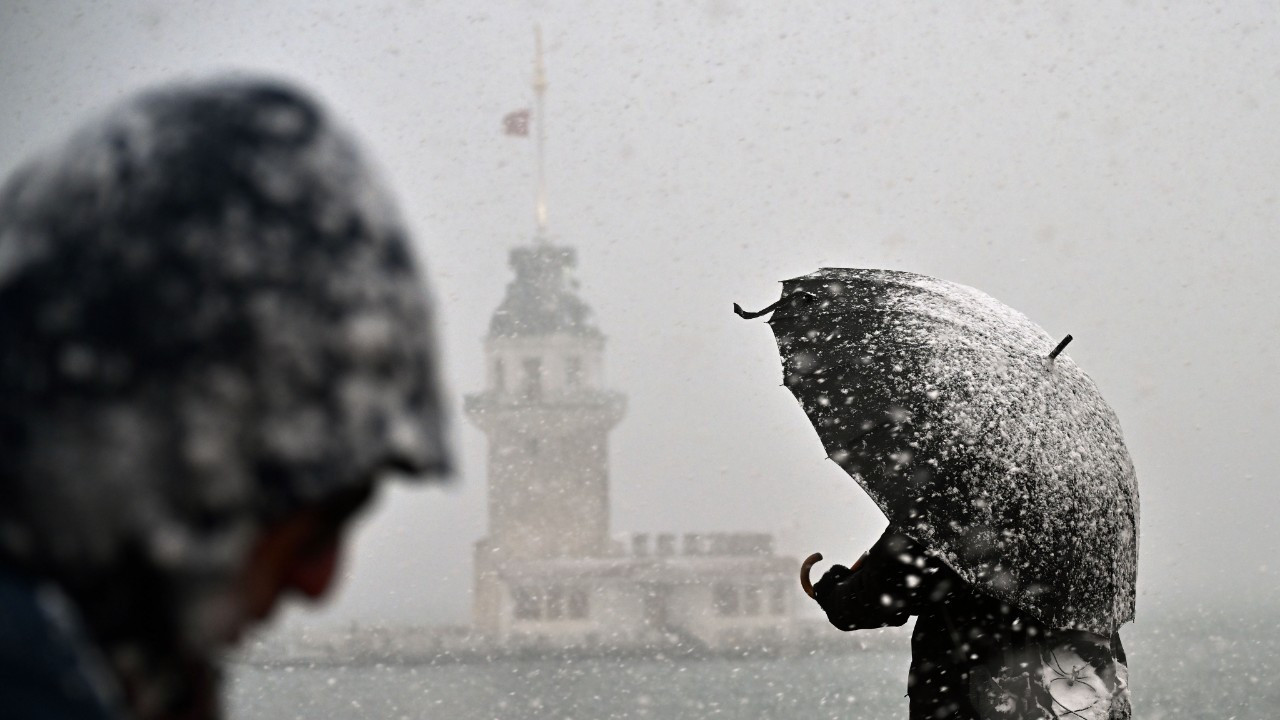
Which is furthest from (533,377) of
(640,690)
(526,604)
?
(640,690)

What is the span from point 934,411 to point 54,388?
72.8 inches

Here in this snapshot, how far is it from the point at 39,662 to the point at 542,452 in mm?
54823

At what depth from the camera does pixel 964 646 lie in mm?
2152

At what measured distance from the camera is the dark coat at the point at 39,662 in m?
0.56

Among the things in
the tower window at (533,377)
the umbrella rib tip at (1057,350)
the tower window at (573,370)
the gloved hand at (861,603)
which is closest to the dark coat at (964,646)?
the gloved hand at (861,603)

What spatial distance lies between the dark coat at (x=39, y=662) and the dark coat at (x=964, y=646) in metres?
1.70

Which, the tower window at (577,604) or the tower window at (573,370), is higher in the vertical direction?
the tower window at (573,370)

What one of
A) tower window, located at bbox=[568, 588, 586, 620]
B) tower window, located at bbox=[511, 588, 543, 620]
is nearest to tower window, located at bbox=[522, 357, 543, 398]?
tower window, located at bbox=[568, 588, 586, 620]

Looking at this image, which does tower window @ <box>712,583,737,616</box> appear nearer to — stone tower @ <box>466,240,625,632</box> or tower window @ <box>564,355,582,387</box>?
stone tower @ <box>466,240,625,632</box>

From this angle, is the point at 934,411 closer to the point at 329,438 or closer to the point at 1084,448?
the point at 1084,448

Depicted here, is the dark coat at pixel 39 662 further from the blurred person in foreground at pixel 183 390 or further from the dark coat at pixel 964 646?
the dark coat at pixel 964 646

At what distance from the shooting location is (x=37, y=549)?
0.56m

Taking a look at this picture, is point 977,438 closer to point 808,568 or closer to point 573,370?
point 808,568

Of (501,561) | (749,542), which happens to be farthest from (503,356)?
(749,542)
